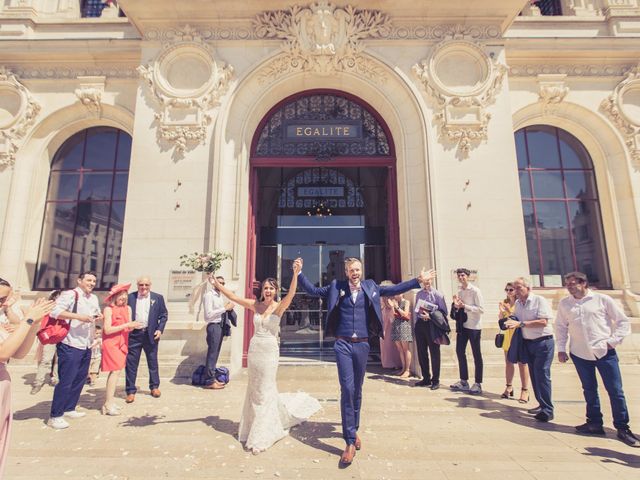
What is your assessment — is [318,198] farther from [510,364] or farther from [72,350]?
[72,350]

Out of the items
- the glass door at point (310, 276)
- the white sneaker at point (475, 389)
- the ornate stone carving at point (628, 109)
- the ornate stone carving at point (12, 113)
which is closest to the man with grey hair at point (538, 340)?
the white sneaker at point (475, 389)

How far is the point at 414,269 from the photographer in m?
8.54

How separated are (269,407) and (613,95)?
1272 cm

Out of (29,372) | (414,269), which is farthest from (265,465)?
(29,372)

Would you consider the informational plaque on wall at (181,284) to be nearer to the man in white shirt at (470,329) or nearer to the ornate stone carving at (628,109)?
the man in white shirt at (470,329)

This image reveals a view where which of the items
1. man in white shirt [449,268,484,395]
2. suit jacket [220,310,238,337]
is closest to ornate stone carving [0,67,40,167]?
suit jacket [220,310,238,337]

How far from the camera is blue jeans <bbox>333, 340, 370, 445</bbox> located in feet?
12.3

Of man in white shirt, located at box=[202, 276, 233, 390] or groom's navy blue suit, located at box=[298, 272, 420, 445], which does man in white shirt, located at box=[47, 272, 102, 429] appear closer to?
man in white shirt, located at box=[202, 276, 233, 390]

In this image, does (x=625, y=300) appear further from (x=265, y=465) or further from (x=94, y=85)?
(x=94, y=85)

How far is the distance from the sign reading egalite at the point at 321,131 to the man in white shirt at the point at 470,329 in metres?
5.30

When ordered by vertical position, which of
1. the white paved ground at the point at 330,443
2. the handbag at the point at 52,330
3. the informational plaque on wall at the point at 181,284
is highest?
the informational plaque on wall at the point at 181,284

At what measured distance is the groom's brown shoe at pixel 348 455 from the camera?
3.58 metres

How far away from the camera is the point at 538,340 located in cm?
513

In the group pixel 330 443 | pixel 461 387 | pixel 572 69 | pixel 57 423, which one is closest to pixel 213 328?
pixel 57 423
